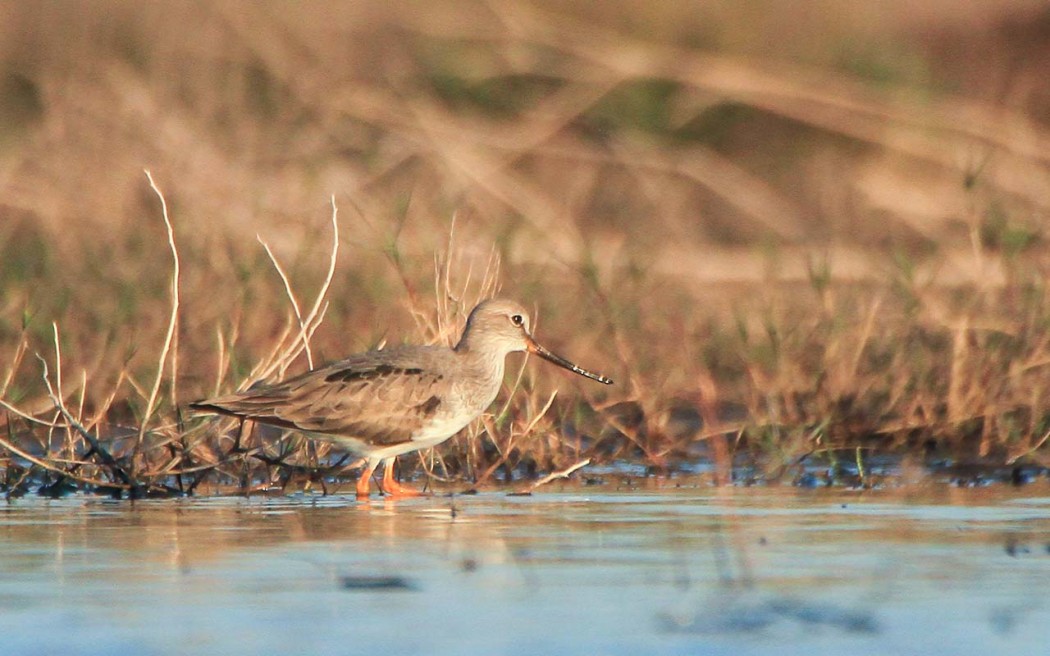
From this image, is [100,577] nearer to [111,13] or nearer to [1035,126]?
[1035,126]

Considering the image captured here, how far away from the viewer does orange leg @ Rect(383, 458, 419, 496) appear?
883 cm

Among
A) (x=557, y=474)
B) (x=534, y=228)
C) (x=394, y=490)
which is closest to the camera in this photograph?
(x=557, y=474)

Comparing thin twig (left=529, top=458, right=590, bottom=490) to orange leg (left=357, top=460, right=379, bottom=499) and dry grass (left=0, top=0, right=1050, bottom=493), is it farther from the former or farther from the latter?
orange leg (left=357, top=460, right=379, bottom=499)

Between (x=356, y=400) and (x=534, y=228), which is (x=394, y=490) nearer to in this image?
(x=356, y=400)

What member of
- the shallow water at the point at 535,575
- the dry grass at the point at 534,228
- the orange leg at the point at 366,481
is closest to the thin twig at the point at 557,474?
the shallow water at the point at 535,575

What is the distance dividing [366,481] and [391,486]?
4.6 inches

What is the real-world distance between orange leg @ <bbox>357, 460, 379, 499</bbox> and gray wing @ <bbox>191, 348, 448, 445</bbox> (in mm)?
184

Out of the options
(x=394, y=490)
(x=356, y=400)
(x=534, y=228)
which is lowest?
(x=394, y=490)

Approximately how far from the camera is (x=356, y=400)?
351 inches

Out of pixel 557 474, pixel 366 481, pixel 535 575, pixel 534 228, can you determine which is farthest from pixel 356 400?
pixel 534 228

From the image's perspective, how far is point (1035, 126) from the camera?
634 inches

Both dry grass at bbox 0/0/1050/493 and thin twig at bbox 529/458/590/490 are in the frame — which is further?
dry grass at bbox 0/0/1050/493

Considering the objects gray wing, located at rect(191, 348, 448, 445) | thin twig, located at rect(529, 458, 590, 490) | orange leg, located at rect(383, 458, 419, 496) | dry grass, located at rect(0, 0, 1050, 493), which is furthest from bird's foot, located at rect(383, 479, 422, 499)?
thin twig, located at rect(529, 458, 590, 490)

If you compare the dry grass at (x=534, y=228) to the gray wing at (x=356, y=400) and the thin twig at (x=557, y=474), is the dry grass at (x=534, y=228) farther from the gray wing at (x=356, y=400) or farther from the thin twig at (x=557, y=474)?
the thin twig at (x=557, y=474)
